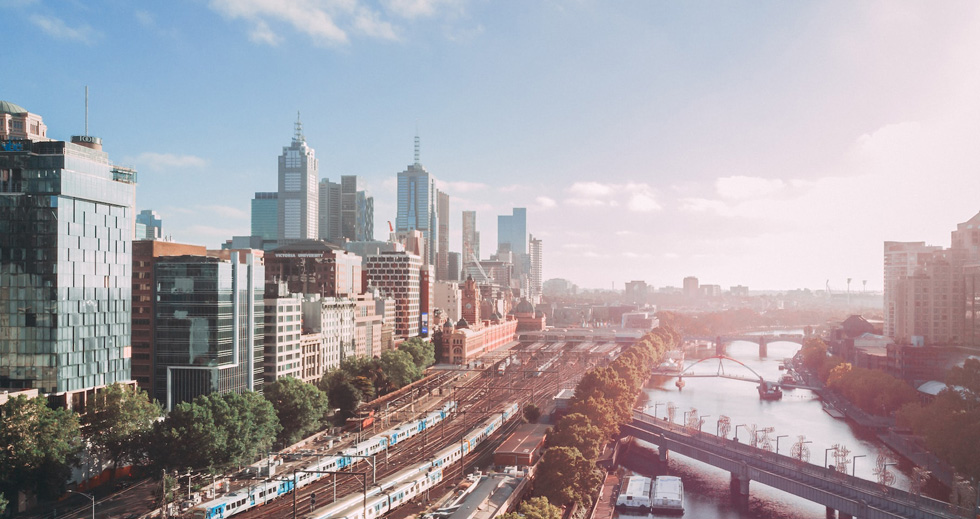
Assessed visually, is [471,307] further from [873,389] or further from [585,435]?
[585,435]

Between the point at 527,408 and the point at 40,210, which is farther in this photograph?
the point at 527,408

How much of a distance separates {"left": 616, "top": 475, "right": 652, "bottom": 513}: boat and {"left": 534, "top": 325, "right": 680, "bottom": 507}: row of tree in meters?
2.71

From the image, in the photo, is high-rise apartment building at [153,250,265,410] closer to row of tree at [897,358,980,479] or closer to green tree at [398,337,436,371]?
green tree at [398,337,436,371]

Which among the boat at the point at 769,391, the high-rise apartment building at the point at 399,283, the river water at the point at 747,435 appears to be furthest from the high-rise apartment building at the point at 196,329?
the boat at the point at 769,391

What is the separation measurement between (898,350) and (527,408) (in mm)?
61264

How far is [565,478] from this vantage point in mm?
55938

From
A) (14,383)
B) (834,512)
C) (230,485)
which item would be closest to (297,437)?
(230,485)

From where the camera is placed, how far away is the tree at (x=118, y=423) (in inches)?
2234

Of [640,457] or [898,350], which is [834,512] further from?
[898,350]

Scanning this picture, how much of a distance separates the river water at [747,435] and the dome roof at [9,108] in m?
72.3

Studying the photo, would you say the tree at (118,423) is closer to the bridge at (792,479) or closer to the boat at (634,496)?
the boat at (634,496)

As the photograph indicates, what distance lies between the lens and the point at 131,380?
2731 inches

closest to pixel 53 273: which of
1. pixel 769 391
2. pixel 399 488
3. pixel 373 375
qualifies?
pixel 399 488

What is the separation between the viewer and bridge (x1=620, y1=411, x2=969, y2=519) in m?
54.6
